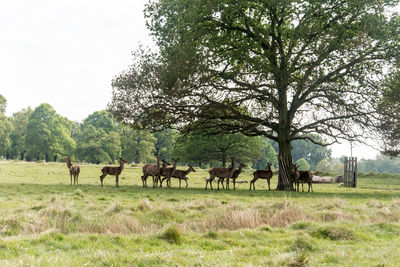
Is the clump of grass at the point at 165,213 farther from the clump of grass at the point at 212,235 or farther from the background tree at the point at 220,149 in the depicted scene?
the background tree at the point at 220,149

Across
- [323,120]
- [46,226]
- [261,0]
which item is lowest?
[46,226]

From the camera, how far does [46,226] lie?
10.6m

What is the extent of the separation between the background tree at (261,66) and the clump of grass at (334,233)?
41.8 feet

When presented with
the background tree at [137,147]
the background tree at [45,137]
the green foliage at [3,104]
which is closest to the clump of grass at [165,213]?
the background tree at [137,147]

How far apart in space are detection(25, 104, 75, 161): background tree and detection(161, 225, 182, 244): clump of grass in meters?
70.8

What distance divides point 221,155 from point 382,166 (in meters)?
144

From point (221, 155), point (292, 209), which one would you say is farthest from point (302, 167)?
point (292, 209)

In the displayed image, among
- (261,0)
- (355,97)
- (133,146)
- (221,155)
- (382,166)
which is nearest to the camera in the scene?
(261,0)

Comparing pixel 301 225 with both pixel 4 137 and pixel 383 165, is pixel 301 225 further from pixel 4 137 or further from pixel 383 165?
pixel 383 165

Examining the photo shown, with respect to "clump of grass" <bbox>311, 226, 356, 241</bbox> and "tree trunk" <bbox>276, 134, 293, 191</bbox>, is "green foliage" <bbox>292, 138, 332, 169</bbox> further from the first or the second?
"clump of grass" <bbox>311, 226, 356, 241</bbox>

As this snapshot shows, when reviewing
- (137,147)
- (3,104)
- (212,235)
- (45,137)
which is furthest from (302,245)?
(3,104)

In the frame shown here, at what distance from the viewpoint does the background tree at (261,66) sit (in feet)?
68.4

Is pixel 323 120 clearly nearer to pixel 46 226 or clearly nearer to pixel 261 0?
pixel 261 0

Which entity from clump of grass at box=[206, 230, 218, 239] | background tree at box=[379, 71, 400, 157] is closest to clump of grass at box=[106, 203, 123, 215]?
clump of grass at box=[206, 230, 218, 239]
